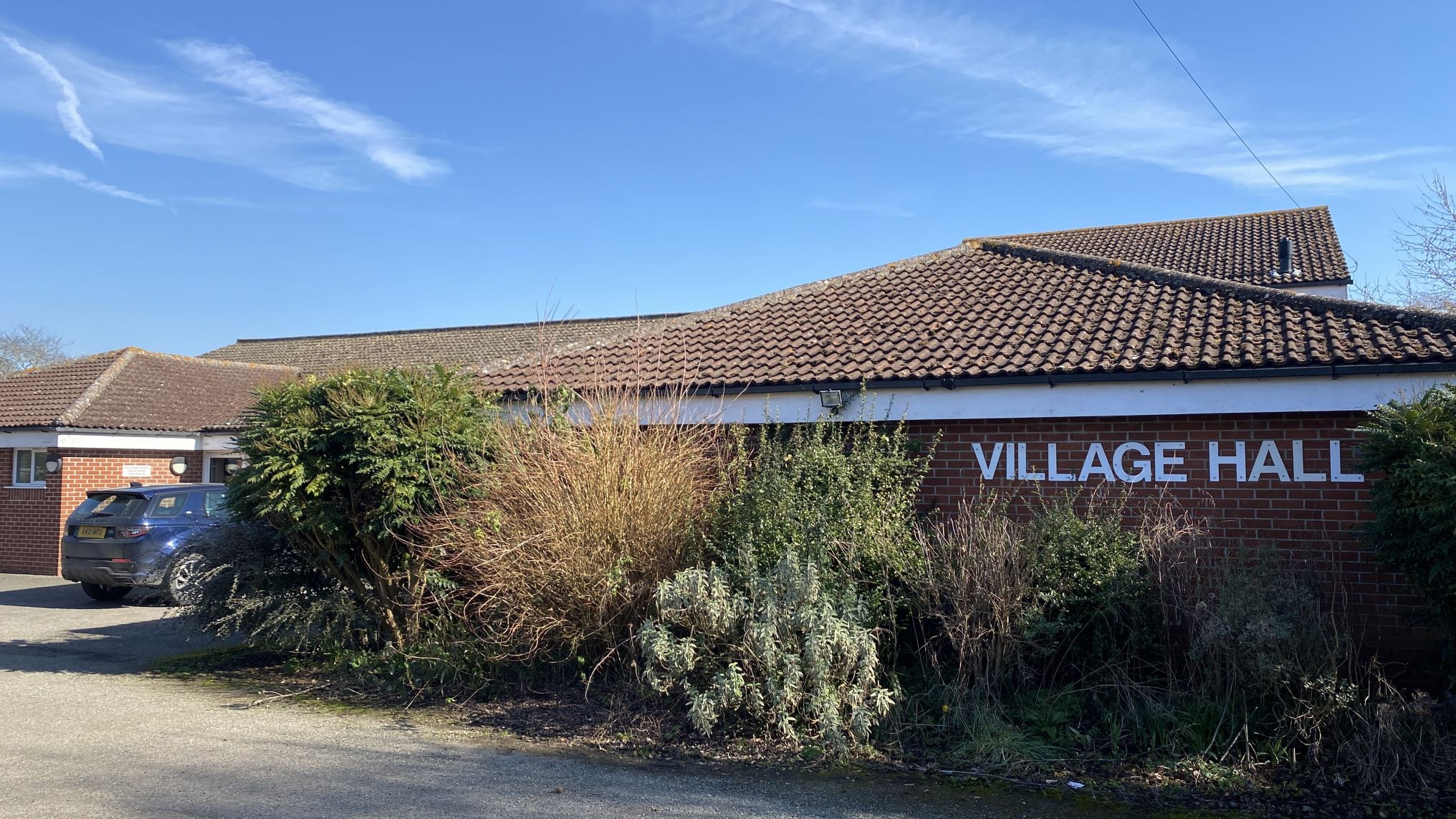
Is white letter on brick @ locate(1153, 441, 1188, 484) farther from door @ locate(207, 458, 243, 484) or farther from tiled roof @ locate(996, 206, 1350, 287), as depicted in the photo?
door @ locate(207, 458, 243, 484)

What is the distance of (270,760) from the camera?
652 centimetres

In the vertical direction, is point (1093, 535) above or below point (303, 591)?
above

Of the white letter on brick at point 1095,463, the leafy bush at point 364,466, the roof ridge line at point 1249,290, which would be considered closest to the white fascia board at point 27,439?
the leafy bush at point 364,466

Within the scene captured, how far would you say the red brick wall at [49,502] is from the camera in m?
18.3

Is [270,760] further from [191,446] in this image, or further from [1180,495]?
[191,446]

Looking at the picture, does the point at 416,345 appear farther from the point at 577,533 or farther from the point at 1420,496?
the point at 1420,496

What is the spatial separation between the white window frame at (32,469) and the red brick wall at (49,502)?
0.28 feet

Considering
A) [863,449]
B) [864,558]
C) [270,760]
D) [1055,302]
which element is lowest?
[270,760]

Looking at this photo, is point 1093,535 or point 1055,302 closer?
point 1093,535

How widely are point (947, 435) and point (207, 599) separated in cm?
680

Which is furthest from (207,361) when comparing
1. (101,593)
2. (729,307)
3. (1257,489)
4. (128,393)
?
(1257,489)

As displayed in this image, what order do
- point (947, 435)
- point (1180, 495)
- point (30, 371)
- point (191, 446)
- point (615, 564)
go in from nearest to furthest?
point (615, 564) < point (1180, 495) < point (947, 435) < point (191, 446) < point (30, 371)

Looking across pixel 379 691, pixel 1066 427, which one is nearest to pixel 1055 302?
pixel 1066 427

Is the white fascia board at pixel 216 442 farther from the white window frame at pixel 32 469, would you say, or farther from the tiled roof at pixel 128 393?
the white window frame at pixel 32 469
